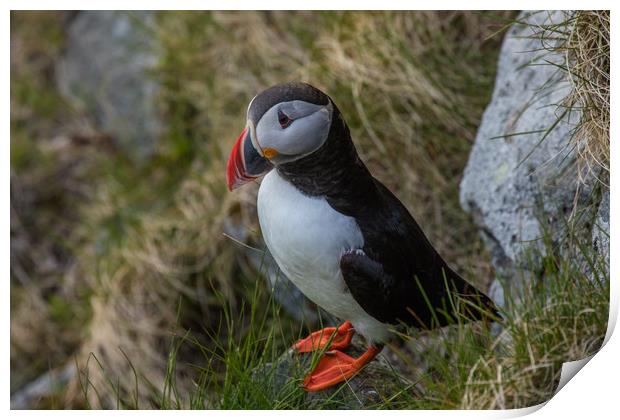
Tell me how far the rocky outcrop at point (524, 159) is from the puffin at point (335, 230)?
246 mm

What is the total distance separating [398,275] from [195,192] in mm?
1539

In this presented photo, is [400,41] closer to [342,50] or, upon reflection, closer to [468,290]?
[342,50]

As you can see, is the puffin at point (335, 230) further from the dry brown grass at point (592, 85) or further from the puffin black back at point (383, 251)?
the dry brown grass at point (592, 85)

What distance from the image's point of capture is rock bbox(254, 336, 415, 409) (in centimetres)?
199

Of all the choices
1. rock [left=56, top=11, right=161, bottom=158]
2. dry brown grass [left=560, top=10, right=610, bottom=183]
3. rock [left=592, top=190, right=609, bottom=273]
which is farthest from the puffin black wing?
rock [left=56, top=11, right=161, bottom=158]

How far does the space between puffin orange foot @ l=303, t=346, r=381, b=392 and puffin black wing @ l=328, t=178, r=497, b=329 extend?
12cm

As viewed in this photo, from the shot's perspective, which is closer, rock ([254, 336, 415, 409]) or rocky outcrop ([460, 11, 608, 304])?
rock ([254, 336, 415, 409])

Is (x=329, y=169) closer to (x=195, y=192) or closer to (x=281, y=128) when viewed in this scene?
(x=281, y=128)

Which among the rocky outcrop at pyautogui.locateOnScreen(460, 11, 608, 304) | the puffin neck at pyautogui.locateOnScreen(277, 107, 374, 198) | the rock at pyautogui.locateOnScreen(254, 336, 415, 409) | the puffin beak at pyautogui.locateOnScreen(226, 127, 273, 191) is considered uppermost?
the puffin beak at pyautogui.locateOnScreen(226, 127, 273, 191)

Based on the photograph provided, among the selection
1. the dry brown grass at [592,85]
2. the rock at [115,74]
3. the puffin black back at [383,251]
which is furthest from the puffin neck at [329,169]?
the rock at [115,74]

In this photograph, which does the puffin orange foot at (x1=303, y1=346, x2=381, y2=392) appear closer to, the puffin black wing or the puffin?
the puffin

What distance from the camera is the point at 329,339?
6.64ft
